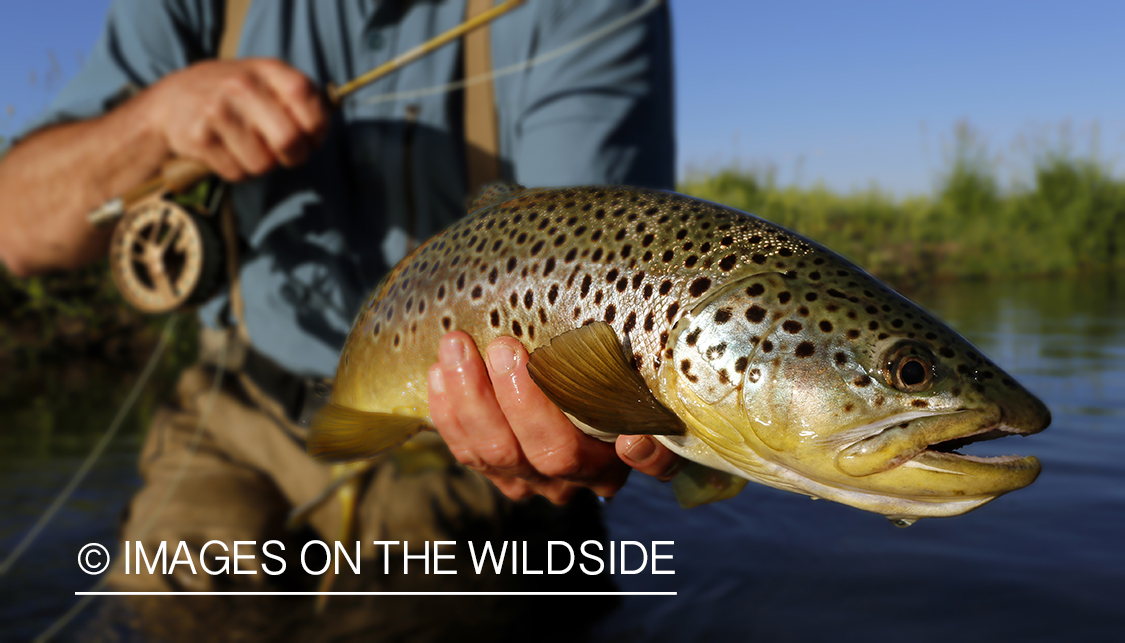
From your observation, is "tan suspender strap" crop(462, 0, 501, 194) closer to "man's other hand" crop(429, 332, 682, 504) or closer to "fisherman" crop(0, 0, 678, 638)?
"fisherman" crop(0, 0, 678, 638)

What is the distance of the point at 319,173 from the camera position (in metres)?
3.10

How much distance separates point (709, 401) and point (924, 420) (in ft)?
1.02

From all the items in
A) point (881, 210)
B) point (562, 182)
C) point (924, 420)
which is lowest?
point (881, 210)

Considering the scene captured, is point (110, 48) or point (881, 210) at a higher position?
point (110, 48)

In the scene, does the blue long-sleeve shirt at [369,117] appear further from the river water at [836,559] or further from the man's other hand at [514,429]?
the river water at [836,559]

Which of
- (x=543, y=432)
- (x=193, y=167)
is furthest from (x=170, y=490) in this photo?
(x=543, y=432)

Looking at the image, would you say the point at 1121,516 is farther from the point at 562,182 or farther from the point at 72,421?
the point at 72,421

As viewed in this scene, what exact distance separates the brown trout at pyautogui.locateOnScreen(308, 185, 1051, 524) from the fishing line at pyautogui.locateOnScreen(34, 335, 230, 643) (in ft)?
7.47

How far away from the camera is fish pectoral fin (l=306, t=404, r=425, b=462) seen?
5.04ft

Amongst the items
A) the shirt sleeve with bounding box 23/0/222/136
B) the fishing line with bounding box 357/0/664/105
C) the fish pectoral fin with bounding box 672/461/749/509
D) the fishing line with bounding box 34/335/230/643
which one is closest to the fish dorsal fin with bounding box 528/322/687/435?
the fish pectoral fin with bounding box 672/461/749/509

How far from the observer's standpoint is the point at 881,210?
50.8 feet

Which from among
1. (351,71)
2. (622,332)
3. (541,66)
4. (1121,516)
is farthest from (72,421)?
(1121,516)

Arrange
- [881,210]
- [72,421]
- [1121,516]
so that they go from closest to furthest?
[1121,516], [72,421], [881,210]

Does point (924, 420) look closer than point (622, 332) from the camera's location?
Yes
